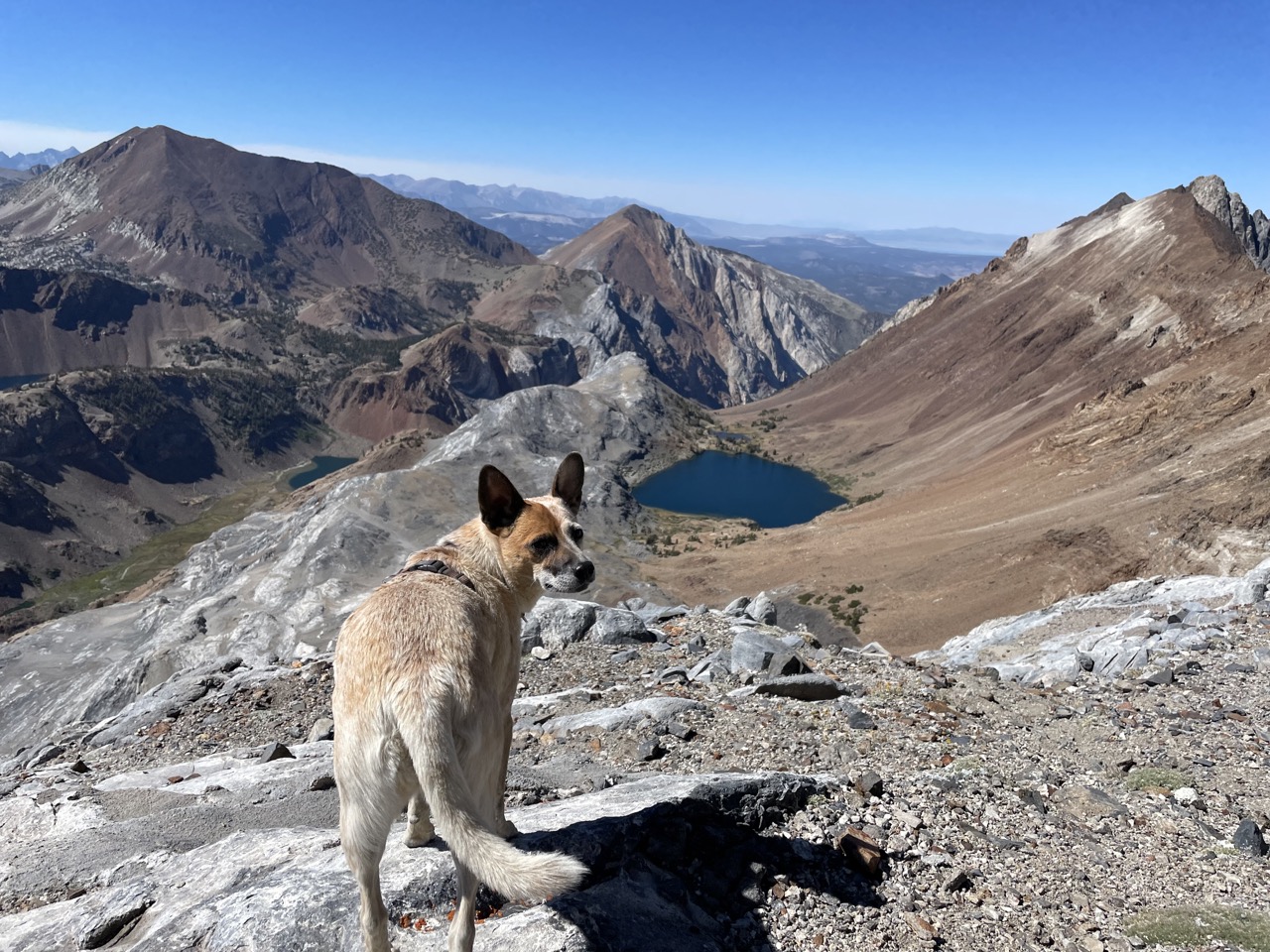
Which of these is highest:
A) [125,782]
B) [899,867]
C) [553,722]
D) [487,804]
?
[487,804]

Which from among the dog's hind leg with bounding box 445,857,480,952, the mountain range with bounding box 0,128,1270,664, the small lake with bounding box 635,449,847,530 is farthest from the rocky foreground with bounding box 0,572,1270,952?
the small lake with bounding box 635,449,847,530

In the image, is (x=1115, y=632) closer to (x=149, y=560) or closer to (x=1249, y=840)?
(x=1249, y=840)

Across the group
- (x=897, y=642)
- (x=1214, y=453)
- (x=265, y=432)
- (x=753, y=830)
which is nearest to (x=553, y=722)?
(x=753, y=830)

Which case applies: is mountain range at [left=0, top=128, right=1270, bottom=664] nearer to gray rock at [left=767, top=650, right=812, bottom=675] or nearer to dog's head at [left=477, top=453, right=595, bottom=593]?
gray rock at [left=767, top=650, right=812, bottom=675]

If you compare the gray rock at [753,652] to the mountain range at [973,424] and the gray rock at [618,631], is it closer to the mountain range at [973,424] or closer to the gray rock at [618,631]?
the gray rock at [618,631]

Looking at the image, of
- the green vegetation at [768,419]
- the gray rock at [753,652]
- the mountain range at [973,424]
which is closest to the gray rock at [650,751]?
the gray rock at [753,652]

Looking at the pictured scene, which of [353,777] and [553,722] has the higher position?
[353,777]

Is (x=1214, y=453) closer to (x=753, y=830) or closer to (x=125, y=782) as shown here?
(x=753, y=830)

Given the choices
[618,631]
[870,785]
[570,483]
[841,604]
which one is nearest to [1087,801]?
[870,785]
